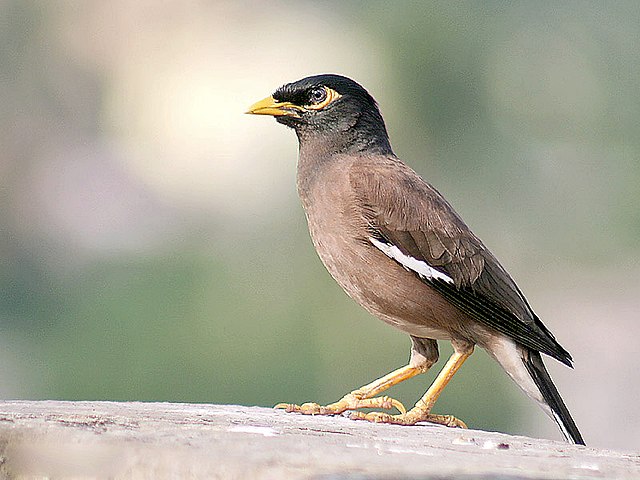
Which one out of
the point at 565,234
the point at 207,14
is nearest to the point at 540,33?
the point at 565,234

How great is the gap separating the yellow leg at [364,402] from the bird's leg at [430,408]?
0.06 m

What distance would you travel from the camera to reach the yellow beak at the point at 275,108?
3948mm

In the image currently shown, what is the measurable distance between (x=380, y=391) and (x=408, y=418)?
33 cm

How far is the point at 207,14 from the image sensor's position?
14.2m

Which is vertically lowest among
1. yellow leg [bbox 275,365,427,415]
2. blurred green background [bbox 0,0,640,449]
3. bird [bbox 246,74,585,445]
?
blurred green background [bbox 0,0,640,449]

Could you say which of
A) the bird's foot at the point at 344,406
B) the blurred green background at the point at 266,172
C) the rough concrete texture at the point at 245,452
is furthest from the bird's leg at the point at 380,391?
the blurred green background at the point at 266,172

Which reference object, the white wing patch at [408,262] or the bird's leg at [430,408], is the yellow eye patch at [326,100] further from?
the bird's leg at [430,408]

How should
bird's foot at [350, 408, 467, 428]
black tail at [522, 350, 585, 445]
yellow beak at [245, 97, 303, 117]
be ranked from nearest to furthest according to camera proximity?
bird's foot at [350, 408, 467, 428] < black tail at [522, 350, 585, 445] < yellow beak at [245, 97, 303, 117]

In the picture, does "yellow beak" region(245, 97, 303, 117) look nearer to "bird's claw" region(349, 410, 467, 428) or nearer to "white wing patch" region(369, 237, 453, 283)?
"white wing patch" region(369, 237, 453, 283)

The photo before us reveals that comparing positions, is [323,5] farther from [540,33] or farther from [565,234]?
[565,234]

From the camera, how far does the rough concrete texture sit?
6.98 feet

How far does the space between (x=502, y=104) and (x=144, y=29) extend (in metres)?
4.61

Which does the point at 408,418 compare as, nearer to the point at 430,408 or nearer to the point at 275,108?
the point at 430,408

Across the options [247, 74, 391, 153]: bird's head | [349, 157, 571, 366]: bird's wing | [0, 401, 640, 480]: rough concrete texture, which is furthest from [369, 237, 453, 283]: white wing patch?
[0, 401, 640, 480]: rough concrete texture
